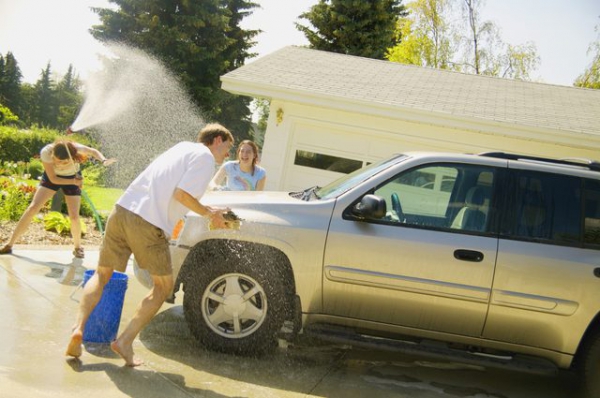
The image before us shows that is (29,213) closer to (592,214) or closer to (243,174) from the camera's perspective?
(243,174)

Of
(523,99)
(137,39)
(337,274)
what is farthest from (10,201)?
(137,39)

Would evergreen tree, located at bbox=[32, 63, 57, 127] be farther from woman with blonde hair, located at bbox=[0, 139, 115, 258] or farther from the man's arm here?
the man's arm

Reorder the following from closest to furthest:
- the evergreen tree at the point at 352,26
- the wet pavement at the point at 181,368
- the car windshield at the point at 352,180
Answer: the wet pavement at the point at 181,368 → the car windshield at the point at 352,180 → the evergreen tree at the point at 352,26

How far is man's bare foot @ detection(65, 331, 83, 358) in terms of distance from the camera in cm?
411

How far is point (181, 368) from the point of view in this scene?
4.39 meters

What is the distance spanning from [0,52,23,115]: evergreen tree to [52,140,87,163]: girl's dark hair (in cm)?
5619

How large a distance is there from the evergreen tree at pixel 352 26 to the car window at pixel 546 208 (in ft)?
90.3

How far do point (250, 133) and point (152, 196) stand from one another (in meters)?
31.8

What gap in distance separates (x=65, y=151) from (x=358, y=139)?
5.11 metres

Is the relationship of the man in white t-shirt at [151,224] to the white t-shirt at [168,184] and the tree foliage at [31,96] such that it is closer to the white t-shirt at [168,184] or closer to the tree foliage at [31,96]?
the white t-shirt at [168,184]

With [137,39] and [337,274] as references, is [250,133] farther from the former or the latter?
[337,274]

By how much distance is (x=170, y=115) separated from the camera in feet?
91.6

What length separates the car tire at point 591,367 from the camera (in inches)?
178

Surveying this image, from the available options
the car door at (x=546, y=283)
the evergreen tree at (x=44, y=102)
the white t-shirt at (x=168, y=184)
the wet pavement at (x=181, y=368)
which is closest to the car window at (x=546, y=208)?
the car door at (x=546, y=283)
